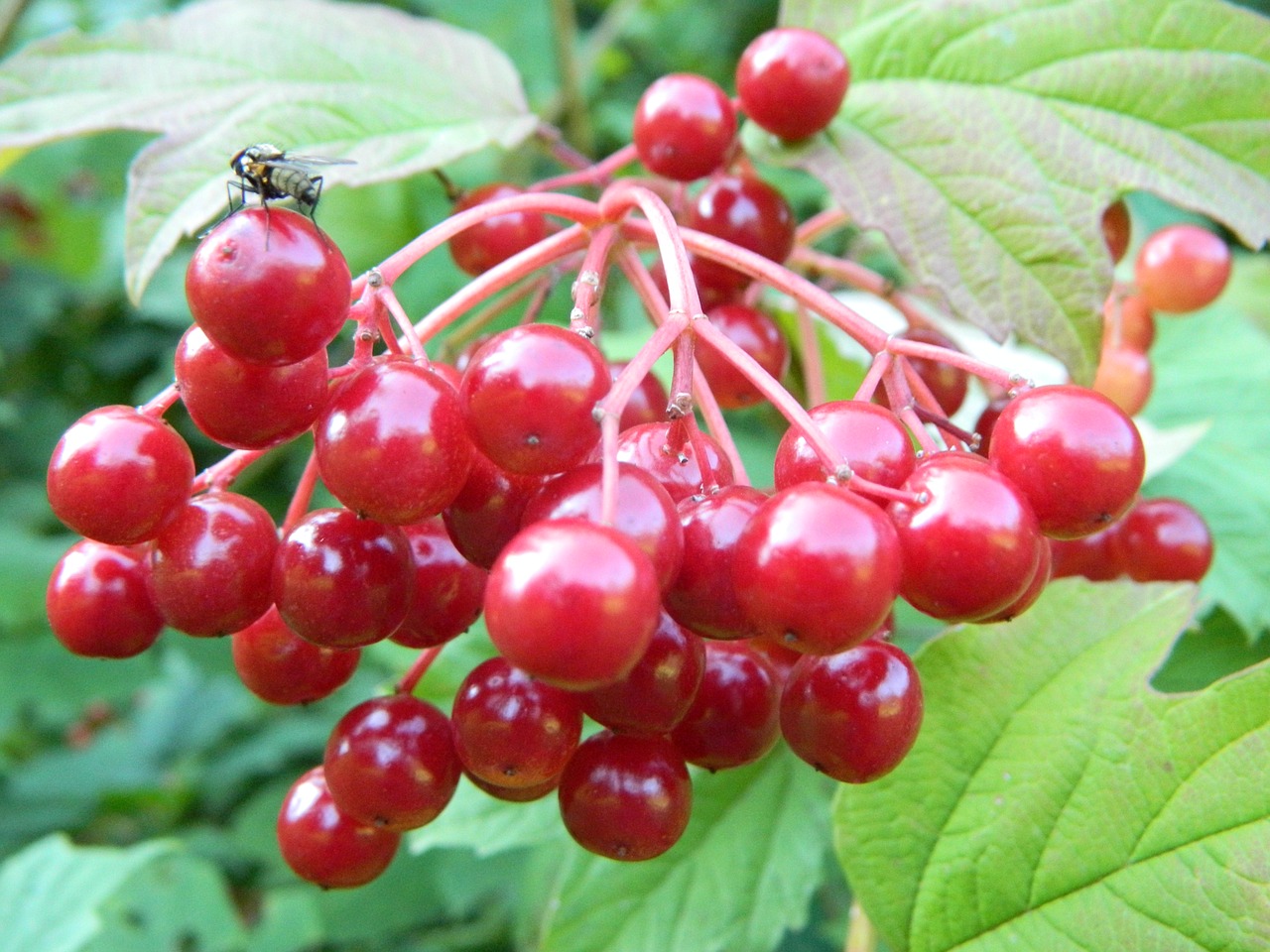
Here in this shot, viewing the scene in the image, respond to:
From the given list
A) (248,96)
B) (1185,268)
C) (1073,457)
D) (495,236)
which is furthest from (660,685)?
(1185,268)

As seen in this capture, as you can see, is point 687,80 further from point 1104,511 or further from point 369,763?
point 369,763

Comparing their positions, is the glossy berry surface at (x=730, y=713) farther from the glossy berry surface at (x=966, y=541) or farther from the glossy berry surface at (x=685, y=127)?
the glossy berry surface at (x=685, y=127)

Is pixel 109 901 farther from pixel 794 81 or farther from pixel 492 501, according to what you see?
pixel 794 81

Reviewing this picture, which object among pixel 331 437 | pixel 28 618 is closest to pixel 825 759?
pixel 331 437

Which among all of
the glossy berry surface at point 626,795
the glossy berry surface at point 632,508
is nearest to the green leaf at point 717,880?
the glossy berry surface at point 626,795

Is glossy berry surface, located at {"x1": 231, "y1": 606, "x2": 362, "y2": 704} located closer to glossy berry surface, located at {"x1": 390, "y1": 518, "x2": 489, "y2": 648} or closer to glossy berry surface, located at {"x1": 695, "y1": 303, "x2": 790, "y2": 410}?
glossy berry surface, located at {"x1": 390, "y1": 518, "x2": 489, "y2": 648}

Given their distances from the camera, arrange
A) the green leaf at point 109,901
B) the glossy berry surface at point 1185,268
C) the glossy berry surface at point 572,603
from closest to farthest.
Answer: the glossy berry surface at point 572,603, the glossy berry surface at point 1185,268, the green leaf at point 109,901
